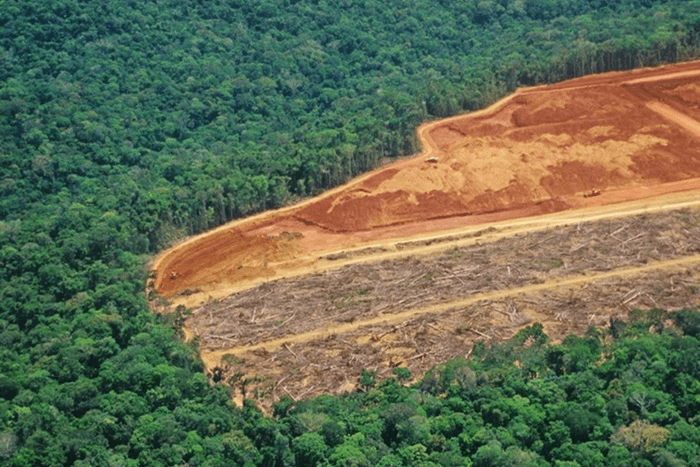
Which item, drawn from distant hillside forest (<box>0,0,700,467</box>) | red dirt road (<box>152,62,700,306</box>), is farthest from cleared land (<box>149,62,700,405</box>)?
distant hillside forest (<box>0,0,700,467</box>)

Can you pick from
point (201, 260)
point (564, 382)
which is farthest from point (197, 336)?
point (564, 382)

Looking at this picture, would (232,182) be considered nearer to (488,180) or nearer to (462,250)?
(462,250)

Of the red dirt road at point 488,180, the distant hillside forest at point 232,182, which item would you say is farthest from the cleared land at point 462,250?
the distant hillside forest at point 232,182

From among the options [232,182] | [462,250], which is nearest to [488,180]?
[462,250]

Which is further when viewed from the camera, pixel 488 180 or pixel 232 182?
pixel 488 180

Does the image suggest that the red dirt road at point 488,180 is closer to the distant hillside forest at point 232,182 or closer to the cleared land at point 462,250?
the cleared land at point 462,250

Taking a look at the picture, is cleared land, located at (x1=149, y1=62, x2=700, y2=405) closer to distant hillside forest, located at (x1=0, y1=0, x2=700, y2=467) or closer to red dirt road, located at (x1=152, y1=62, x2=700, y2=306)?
red dirt road, located at (x1=152, y1=62, x2=700, y2=306)
